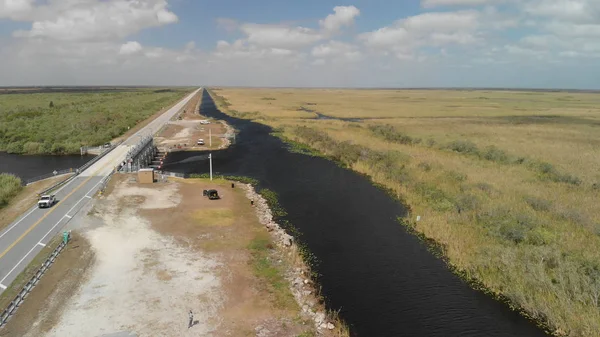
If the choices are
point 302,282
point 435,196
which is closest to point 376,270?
point 302,282

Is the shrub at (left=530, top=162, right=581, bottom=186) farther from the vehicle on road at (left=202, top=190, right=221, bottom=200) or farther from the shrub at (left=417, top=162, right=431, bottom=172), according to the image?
the vehicle on road at (left=202, top=190, right=221, bottom=200)

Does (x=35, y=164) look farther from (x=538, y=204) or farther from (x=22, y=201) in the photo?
(x=538, y=204)

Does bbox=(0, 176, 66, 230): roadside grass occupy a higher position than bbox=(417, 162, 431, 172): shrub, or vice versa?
bbox=(417, 162, 431, 172): shrub

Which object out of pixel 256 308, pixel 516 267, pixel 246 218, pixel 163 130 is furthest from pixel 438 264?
pixel 163 130

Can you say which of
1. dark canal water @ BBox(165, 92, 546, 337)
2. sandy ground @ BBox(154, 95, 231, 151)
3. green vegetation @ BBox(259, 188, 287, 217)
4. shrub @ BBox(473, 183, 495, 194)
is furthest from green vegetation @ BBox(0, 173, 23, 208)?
shrub @ BBox(473, 183, 495, 194)

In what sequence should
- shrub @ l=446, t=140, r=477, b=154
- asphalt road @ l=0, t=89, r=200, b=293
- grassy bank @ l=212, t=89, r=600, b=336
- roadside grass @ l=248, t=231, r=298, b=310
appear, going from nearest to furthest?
grassy bank @ l=212, t=89, r=600, b=336, roadside grass @ l=248, t=231, r=298, b=310, asphalt road @ l=0, t=89, r=200, b=293, shrub @ l=446, t=140, r=477, b=154

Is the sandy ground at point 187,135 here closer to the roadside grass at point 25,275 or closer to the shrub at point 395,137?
the shrub at point 395,137

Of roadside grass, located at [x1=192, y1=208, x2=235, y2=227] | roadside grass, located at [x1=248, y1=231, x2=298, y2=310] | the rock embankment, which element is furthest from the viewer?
roadside grass, located at [x1=192, y1=208, x2=235, y2=227]

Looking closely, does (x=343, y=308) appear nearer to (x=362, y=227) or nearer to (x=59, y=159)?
(x=362, y=227)
